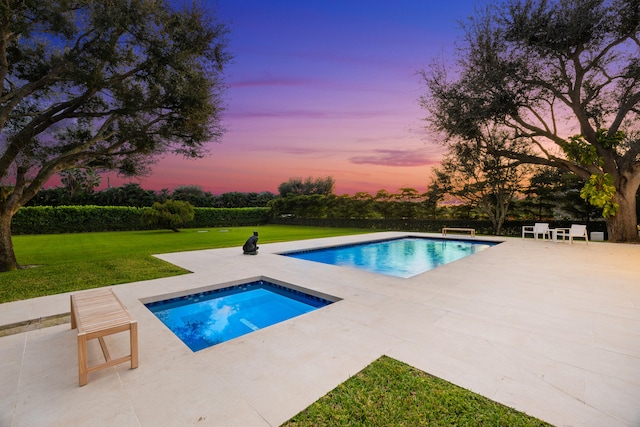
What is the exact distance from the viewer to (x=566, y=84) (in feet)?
41.5

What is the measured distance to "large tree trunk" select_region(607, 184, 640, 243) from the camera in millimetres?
12195

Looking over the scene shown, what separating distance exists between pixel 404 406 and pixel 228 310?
3.83 metres

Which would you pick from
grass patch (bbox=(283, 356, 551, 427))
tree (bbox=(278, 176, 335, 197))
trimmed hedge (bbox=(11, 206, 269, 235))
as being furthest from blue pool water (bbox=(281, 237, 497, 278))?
tree (bbox=(278, 176, 335, 197))

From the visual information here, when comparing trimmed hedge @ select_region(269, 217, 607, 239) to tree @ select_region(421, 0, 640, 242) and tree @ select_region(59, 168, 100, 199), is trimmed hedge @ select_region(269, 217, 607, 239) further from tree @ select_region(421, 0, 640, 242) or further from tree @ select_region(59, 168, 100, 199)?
tree @ select_region(59, 168, 100, 199)

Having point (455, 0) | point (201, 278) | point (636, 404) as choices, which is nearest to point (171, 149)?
point (201, 278)

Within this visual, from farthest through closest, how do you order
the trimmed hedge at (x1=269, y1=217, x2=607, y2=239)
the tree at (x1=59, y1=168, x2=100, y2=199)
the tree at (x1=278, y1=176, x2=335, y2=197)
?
the tree at (x1=278, y1=176, x2=335, y2=197) < the tree at (x1=59, y1=168, x2=100, y2=199) < the trimmed hedge at (x1=269, y1=217, x2=607, y2=239)

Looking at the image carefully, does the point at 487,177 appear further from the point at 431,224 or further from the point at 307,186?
the point at 307,186

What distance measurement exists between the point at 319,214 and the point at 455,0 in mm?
19076

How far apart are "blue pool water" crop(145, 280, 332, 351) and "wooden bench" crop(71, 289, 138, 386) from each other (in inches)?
50.2

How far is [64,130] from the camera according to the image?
32.9 ft

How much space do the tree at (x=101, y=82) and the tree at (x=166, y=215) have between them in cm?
1050

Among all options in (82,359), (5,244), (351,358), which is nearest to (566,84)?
(351,358)

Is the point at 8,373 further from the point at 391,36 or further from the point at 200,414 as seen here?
the point at 391,36

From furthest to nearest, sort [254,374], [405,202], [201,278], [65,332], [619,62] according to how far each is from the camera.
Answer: [405,202] → [619,62] → [201,278] → [65,332] → [254,374]
